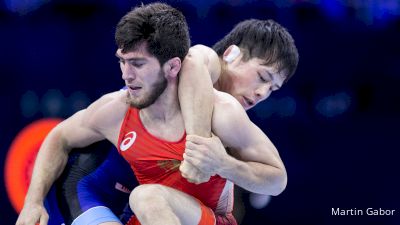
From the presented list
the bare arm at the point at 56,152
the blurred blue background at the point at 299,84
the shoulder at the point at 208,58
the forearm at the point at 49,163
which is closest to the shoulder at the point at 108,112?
the bare arm at the point at 56,152

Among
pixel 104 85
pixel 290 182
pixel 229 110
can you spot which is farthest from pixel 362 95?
pixel 229 110

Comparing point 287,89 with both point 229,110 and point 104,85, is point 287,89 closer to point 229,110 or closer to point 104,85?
point 104,85

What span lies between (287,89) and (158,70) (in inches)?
94.2

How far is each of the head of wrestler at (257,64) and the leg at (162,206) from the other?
866 millimetres

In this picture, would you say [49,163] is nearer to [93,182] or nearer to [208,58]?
[93,182]

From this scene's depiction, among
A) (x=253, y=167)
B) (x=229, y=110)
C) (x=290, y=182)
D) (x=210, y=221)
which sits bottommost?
(x=290, y=182)

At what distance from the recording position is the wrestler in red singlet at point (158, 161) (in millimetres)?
3092

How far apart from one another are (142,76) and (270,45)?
1024mm

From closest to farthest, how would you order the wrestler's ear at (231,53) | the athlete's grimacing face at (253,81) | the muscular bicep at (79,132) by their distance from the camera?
the muscular bicep at (79,132) → the athlete's grimacing face at (253,81) → the wrestler's ear at (231,53)

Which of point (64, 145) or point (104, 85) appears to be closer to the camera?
point (64, 145)

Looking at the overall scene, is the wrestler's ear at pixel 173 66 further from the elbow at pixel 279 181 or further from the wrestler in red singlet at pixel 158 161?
the elbow at pixel 279 181

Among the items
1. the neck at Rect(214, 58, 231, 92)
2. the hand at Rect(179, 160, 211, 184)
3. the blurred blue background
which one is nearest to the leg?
the hand at Rect(179, 160, 211, 184)

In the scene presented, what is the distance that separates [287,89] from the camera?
524 centimetres

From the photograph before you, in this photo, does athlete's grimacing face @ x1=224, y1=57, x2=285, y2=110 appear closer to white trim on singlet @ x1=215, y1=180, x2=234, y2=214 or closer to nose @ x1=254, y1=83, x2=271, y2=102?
nose @ x1=254, y1=83, x2=271, y2=102
